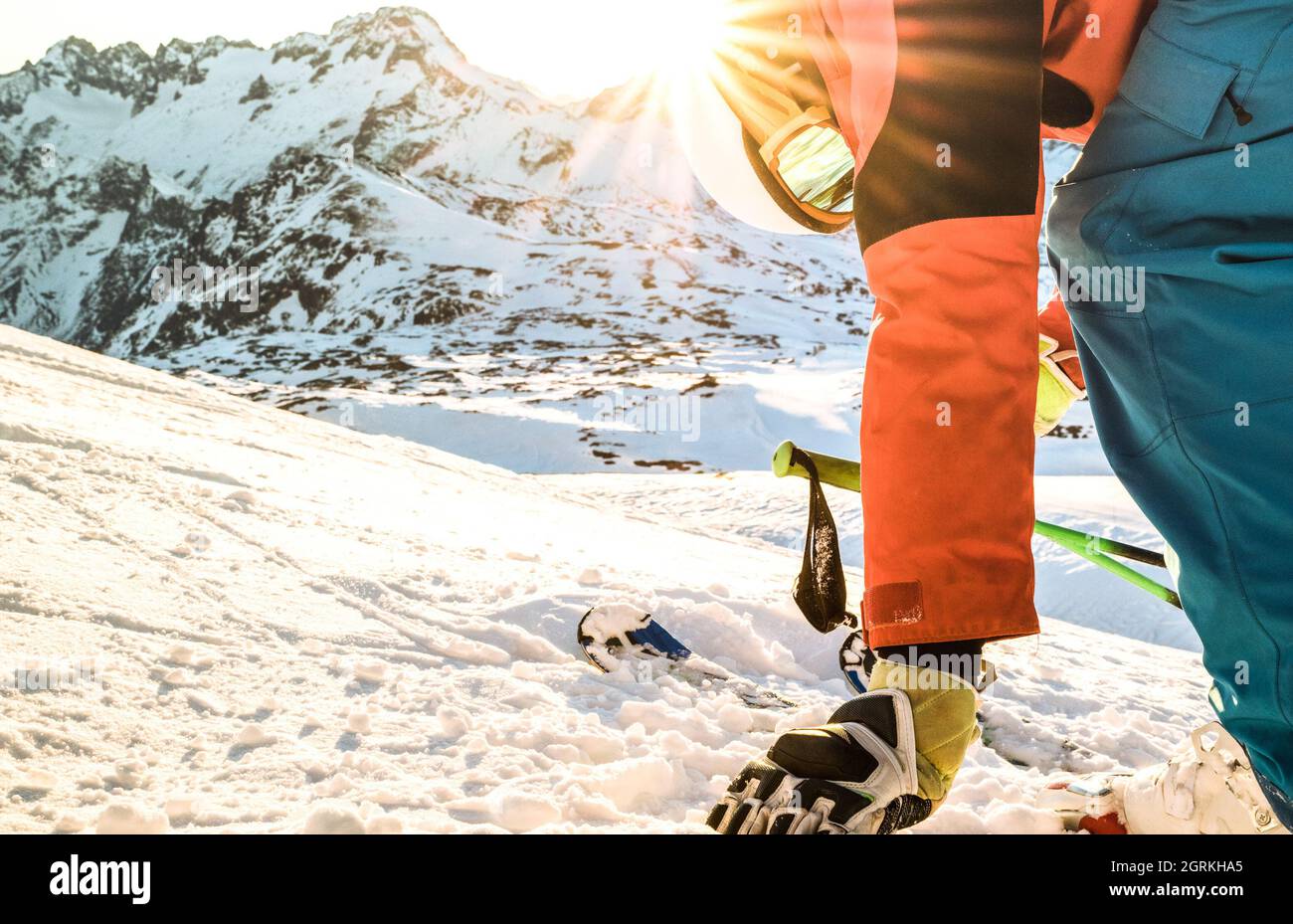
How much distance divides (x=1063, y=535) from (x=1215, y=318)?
90cm

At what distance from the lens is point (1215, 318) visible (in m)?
0.99

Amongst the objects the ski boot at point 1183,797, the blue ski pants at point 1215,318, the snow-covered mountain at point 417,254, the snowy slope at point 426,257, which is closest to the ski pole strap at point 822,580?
the blue ski pants at point 1215,318

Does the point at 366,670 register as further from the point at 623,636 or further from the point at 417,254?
the point at 417,254

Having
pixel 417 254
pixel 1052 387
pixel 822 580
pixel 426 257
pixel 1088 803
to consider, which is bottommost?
pixel 1088 803

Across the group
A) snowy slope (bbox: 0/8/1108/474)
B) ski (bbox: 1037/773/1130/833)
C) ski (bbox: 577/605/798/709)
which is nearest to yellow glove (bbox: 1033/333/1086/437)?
ski (bbox: 1037/773/1130/833)

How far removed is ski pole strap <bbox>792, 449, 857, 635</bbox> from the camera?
48.2 inches

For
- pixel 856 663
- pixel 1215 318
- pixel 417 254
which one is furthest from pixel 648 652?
pixel 417 254

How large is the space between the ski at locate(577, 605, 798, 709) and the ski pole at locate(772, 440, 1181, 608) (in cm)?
67

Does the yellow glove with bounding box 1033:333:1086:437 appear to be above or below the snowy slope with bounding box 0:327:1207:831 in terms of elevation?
above

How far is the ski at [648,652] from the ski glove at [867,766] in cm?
94

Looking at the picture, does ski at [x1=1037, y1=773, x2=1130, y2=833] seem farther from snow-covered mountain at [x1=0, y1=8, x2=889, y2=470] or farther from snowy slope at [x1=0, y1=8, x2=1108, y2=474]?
snowy slope at [x1=0, y1=8, x2=1108, y2=474]

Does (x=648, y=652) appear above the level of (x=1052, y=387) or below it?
below

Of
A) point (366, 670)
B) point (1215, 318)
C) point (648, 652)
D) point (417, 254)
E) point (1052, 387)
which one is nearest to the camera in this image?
point (1215, 318)

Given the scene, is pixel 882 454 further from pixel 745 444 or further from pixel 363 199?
pixel 363 199
